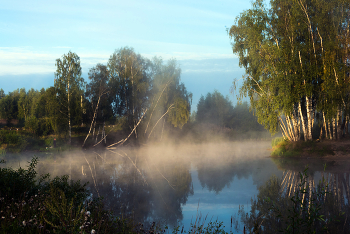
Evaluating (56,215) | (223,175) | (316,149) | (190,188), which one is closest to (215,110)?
(316,149)

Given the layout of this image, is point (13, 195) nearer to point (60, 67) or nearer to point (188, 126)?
point (60, 67)

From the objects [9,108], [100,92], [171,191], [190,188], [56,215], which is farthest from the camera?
[9,108]

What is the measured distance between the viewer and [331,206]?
6.82 meters

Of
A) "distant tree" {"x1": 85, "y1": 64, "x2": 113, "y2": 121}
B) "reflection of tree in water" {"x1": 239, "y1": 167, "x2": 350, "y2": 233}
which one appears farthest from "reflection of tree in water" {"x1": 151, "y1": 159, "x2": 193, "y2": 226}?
"distant tree" {"x1": 85, "y1": 64, "x2": 113, "y2": 121}

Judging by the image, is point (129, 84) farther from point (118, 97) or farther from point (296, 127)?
point (296, 127)

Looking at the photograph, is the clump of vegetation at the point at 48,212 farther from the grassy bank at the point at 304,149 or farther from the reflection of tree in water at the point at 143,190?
the grassy bank at the point at 304,149

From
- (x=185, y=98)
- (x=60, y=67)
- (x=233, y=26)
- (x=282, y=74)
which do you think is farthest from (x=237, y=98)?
(x=60, y=67)

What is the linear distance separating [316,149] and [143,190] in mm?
12455

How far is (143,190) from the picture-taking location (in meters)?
9.62

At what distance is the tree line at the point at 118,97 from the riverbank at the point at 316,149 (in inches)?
614

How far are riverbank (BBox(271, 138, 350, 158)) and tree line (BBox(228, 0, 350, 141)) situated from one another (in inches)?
35.9

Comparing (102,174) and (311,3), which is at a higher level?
(311,3)

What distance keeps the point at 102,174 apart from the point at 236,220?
27.3 ft

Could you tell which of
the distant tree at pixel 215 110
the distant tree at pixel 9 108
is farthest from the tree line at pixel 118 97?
the distant tree at pixel 9 108
